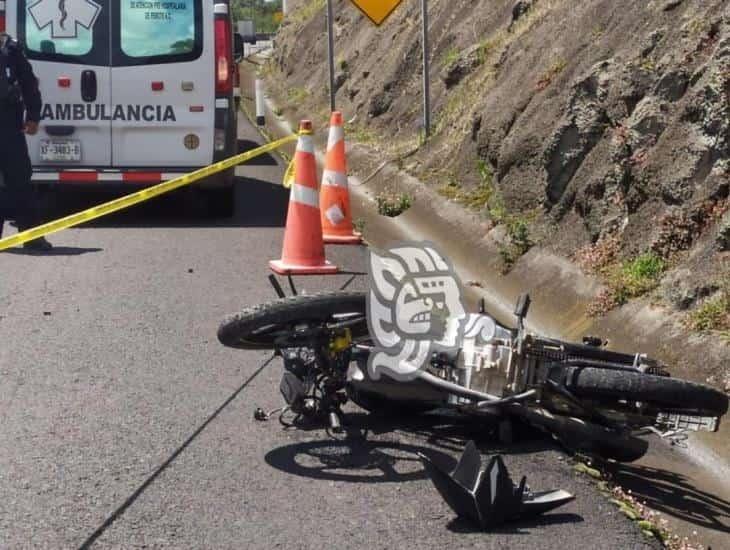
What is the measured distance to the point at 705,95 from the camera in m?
8.77

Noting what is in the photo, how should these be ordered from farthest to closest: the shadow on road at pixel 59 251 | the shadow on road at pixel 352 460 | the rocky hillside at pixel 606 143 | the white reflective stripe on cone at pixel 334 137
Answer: the white reflective stripe on cone at pixel 334 137 < the shadow on road at pixel 59 251 < the rocky hillside at pixel 606 143 < the shadow on road at pixel 352 460

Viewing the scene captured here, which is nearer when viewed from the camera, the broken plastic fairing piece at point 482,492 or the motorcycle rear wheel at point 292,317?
the broken plastic fairing piece at point 482,492

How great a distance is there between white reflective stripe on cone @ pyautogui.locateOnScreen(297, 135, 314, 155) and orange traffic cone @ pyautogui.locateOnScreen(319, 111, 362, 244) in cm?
110

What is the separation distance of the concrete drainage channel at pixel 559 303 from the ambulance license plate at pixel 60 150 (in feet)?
9.17

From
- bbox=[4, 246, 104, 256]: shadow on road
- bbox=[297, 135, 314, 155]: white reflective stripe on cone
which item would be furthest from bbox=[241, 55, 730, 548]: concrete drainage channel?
bbox=[4, 246, 104, 256]: shadow on road

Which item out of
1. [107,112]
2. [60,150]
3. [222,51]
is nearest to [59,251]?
[60,150]

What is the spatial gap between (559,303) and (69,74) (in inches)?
220

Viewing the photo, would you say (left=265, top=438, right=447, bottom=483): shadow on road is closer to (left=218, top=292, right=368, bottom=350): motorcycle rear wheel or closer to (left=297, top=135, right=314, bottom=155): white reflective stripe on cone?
(left=218, top=292, right=368, bottom=350): motorcycle rear wheel

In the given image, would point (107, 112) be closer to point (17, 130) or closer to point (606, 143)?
point (17, 130)

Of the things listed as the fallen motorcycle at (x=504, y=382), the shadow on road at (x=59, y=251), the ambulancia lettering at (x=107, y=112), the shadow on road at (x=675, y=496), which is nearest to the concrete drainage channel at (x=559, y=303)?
the shadow on road at (x=675, y=496)

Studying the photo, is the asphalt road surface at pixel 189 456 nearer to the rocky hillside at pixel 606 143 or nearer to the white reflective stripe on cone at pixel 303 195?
the white reflective stripe on cone at pixel 303 195

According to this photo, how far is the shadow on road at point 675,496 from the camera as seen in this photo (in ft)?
18.2

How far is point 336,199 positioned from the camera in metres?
11.8

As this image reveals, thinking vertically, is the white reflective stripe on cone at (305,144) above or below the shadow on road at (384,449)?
above
